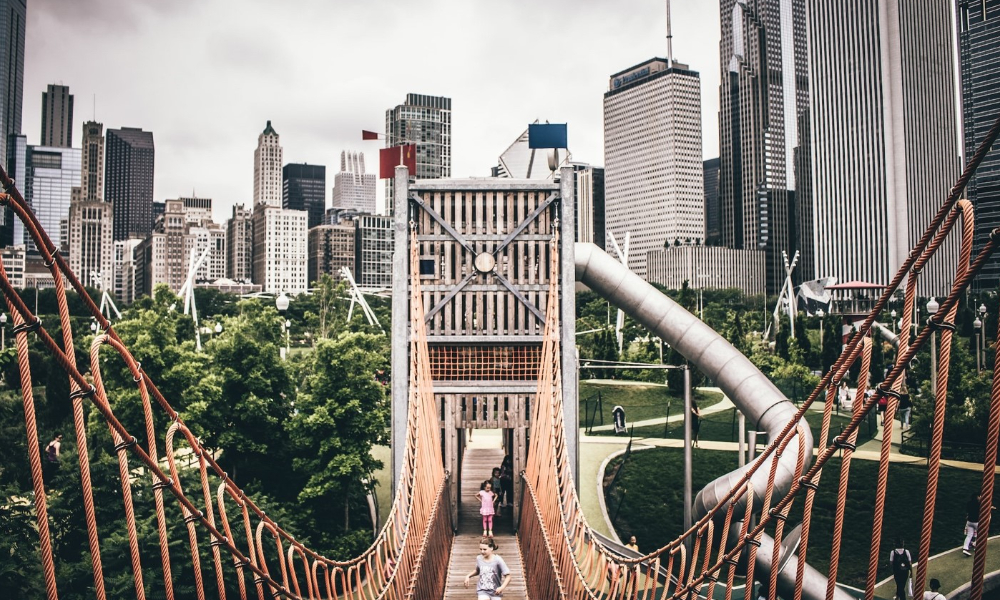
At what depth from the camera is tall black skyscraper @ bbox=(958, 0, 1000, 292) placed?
1564 cm

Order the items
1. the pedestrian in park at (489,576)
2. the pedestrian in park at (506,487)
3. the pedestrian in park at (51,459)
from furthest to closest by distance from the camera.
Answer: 1. the pedestrian in park at (51,459)
2. the pedestrian in park at (506,487)
3. the pedestrian in park at (489,576)

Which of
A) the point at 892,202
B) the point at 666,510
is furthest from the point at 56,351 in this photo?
the point at 892,202

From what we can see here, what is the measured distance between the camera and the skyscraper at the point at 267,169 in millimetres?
195125

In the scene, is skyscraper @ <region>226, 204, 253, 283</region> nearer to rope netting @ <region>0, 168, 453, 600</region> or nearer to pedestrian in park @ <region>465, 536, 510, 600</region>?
rope netting @ <region>0, 168, 453, 600</region>

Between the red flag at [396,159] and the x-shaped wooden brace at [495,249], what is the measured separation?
3.86ft

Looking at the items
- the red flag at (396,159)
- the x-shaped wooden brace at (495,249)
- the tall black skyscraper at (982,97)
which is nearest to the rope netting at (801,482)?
the x-shaped wooden brace at (495,249)

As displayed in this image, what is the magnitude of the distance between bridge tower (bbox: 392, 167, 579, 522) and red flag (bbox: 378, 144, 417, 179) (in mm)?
946

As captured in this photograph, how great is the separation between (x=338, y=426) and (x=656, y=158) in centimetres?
11674

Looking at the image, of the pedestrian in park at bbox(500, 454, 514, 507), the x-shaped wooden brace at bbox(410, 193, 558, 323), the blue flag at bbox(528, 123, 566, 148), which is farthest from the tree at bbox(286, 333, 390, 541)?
the blue flag at bbox(528, 123, 566, 148)

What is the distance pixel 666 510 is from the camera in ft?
73.3

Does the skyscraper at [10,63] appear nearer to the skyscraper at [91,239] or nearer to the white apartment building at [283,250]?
the skyscraper at [91,239]

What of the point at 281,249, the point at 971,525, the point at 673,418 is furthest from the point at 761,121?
the point at 971,525

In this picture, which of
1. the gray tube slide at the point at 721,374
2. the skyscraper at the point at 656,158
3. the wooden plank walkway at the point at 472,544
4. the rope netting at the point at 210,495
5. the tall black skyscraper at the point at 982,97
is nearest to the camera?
the rope netting at the point at 210,495

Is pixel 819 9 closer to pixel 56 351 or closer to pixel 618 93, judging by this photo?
pixel 618 93
